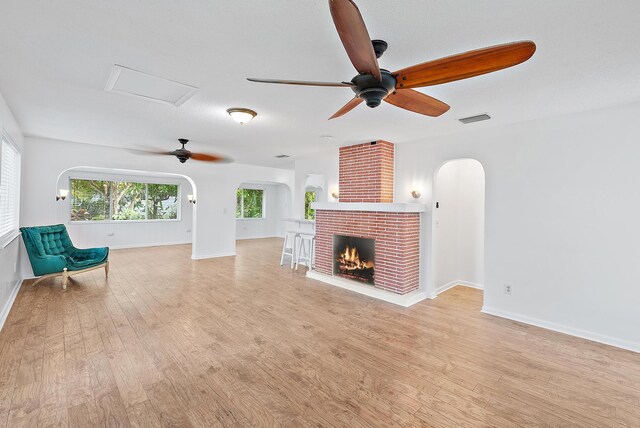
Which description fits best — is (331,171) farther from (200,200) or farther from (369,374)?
(369,374)

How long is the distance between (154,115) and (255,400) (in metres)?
3.38

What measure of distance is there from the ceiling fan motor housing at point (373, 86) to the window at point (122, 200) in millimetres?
9639

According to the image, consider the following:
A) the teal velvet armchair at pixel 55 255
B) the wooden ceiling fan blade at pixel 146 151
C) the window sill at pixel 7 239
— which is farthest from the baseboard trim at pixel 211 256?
the window sill at pixel 7 239

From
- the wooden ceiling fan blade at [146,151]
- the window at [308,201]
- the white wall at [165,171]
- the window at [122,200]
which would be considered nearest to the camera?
the white wall at [165,171]

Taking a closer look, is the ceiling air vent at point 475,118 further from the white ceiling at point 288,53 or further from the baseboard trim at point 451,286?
the baseboard trim at point 451,286

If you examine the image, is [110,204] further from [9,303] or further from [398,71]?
[398,71]

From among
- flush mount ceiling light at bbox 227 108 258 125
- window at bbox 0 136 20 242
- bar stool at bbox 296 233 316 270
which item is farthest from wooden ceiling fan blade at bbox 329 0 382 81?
bar stool at bbox 296 233 316 270

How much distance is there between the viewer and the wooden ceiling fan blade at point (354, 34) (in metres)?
1.21

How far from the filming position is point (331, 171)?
612 centimetres

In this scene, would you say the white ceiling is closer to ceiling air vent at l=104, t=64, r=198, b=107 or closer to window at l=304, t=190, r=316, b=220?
ceiling air vent at l=104, t=64, r=198, b=107

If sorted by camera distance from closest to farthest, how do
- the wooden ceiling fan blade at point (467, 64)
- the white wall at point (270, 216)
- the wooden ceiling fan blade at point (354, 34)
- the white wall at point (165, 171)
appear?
1. the wooden ceiling fan blade at point (354, 34)
2. the wooden ceiling fan blade at point (467, 64)
3. the white wall at point (165, 171)
4. the white wall at point (270, 216)

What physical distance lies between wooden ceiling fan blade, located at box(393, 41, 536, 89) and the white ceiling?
300mm

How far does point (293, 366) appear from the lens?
260 centimetres

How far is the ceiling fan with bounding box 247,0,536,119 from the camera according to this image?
4.30 ft
